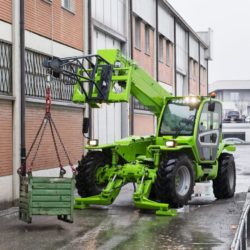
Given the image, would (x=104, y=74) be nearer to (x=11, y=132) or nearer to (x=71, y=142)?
(x=11, y=132)

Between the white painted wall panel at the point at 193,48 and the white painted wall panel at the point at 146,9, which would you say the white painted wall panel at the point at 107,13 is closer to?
the white painted wall panel at the point at 146,9

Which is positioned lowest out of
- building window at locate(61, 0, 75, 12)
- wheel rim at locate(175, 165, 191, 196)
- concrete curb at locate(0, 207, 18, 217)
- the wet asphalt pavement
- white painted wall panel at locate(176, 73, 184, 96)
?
concrete curb at locate(0, 207, 18, 217)

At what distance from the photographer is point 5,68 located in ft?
43.4

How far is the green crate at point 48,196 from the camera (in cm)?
1012

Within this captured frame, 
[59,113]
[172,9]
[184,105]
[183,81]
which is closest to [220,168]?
[184,105]

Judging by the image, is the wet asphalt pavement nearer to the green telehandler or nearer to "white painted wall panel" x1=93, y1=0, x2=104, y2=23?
the green telehandler

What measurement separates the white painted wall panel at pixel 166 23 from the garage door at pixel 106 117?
842 cm

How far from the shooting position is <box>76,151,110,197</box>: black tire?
1262cm

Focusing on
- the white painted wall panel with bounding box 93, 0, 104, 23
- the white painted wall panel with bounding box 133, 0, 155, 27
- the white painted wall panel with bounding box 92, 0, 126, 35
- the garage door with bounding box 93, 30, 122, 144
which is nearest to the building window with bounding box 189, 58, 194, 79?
the white painted wall panel with bounding box 133, 0, 155, 27

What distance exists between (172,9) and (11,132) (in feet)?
70.3

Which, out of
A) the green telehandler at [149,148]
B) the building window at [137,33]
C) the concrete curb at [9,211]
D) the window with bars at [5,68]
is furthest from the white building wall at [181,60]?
the concrete curb at [9,211]

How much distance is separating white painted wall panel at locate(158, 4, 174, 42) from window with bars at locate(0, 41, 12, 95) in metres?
18.3

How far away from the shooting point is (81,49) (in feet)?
59.3

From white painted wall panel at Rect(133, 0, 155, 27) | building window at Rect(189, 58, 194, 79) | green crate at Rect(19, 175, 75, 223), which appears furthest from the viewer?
building window at Rect(189, 58, 194, 79)
